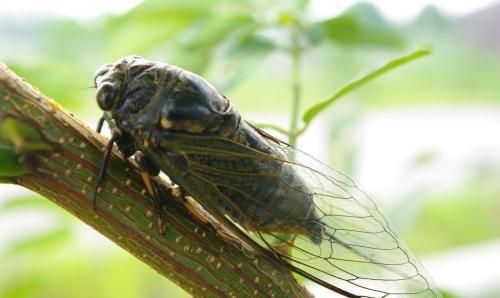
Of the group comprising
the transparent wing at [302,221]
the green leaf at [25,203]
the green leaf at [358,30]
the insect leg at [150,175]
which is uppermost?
the green leaf at [358,30]

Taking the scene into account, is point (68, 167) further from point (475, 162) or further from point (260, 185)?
point (475, 162)

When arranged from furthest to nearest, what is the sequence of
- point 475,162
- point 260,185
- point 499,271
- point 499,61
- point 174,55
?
point 499,61 < point 475,162 < point 499,271 < point 174,55 < point 260,185

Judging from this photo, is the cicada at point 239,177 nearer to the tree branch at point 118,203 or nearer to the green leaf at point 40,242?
the tree branch at point 118,203

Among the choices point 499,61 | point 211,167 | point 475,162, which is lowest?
point 211,167

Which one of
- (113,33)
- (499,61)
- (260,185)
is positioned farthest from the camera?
(499,61)

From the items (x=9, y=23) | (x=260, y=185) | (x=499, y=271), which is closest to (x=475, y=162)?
(x=499, y=271)

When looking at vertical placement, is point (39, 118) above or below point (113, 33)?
below

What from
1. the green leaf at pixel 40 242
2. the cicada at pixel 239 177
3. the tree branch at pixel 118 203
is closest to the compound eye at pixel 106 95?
the cicada at pixel 239 177

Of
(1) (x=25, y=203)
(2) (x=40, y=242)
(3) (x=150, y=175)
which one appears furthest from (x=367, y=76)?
(2) (x=40, y=242)
